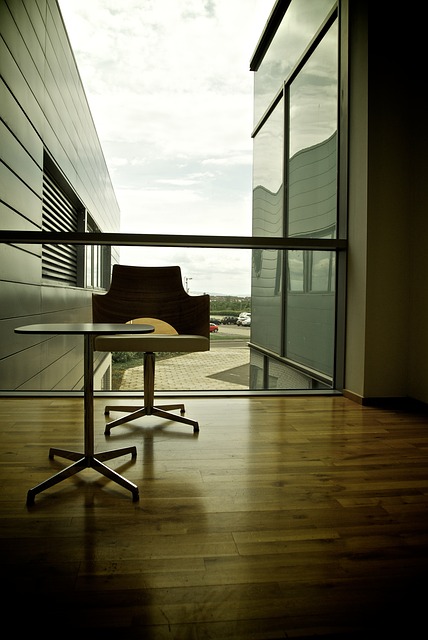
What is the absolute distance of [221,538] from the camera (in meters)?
1.38

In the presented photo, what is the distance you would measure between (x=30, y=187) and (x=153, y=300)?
157 centimetres

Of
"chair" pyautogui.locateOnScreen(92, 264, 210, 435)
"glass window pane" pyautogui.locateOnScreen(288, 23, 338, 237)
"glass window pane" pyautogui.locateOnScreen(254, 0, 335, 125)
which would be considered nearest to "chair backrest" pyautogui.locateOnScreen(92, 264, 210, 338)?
"chair" pyautogui.locateOnScreen(92, 264, 210, 435)

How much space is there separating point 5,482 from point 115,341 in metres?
0.87

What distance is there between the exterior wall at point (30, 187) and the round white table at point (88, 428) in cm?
117

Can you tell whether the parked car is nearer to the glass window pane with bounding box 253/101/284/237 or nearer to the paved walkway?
the paved walkway

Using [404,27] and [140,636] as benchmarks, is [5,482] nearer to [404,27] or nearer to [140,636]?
[140,636]

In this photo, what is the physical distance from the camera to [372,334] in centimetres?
322

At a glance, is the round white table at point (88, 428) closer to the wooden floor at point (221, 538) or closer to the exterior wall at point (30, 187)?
the wooden floor at point (221, 538)

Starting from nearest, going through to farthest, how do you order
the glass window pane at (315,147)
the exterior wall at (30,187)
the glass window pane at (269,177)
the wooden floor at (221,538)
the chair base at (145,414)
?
the wooden floor at (221,538), the chair base at (145,414), the exterior wall at (30,187), the glass window pane at (315,147), the glass window pane at (269,177)

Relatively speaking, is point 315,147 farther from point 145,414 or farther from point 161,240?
point 145,414

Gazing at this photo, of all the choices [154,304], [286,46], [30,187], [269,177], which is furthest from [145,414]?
[286,46]

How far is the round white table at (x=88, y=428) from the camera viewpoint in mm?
1659

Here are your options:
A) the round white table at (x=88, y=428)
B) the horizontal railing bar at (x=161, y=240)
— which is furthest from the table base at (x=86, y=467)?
the horizontal railing bar at (x=161, y=240)

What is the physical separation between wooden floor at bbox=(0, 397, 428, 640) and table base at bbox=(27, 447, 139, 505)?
1.5 inches
